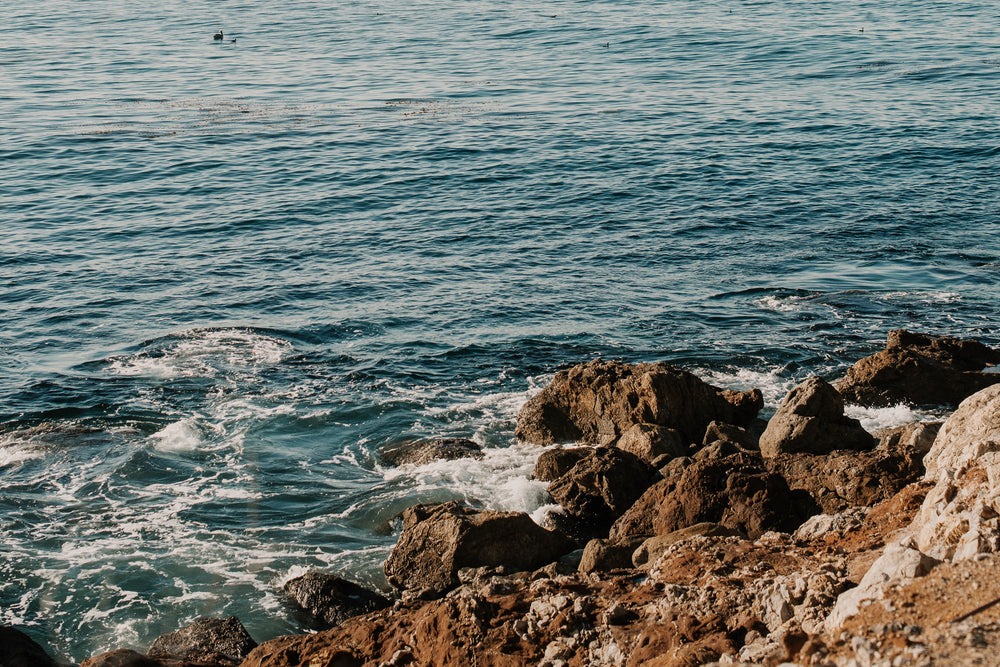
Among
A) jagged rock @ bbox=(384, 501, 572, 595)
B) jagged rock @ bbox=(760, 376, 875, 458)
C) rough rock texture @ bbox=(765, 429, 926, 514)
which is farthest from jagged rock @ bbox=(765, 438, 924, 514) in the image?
jagged rock @ bbox=(384, 501, 572, 595)

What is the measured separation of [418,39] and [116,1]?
39324 millimetres

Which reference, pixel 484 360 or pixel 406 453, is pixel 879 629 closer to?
pixel 406 453

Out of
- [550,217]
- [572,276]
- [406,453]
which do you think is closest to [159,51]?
[550,217]

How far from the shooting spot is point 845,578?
943 centimetres

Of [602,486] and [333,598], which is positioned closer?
[333,598]

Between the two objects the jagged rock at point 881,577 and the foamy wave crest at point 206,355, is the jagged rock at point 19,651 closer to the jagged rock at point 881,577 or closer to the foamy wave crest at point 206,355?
the jagged rock at point 881,577

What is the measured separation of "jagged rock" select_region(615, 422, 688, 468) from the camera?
17.3 m

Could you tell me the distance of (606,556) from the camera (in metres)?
13.5

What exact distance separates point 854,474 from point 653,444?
12.9 ft

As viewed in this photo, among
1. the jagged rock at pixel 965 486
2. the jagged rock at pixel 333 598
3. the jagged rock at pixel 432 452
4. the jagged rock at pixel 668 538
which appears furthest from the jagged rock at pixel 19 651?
the jagged rock at pixel 965 486

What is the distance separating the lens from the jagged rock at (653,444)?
56.9ft

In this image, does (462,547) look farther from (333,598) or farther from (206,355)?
(206,355)

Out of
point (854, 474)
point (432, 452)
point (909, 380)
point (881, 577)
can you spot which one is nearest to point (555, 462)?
point (432, 452)

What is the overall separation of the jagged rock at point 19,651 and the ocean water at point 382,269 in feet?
2.39
